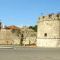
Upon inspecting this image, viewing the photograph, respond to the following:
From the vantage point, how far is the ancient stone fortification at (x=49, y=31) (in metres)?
34.7

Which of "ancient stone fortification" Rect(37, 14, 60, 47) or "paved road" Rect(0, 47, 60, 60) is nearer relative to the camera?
"paved road" Rect(0, 47, 60, 60)

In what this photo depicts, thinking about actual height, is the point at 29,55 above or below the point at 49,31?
below

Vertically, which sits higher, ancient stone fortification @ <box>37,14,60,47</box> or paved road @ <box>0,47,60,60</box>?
ancient stone fortification @ <box>37,14,60,47</box>

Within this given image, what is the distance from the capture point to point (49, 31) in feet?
116

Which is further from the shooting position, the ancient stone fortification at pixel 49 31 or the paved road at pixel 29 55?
the ancient stone fortification at pixel 49 31

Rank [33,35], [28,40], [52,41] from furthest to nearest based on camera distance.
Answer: [33,35], [28,40], [52,41]

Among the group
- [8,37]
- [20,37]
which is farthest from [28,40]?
[8,37]

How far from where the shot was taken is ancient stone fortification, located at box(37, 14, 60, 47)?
3469cm

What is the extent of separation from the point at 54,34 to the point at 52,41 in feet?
3.17

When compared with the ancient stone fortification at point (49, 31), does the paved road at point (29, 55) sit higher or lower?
lower

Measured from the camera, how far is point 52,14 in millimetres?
35062

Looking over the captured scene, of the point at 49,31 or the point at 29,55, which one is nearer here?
the point at 29,55

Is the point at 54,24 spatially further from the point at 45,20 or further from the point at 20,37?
the point at 20,37

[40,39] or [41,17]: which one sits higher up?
[41,17]
